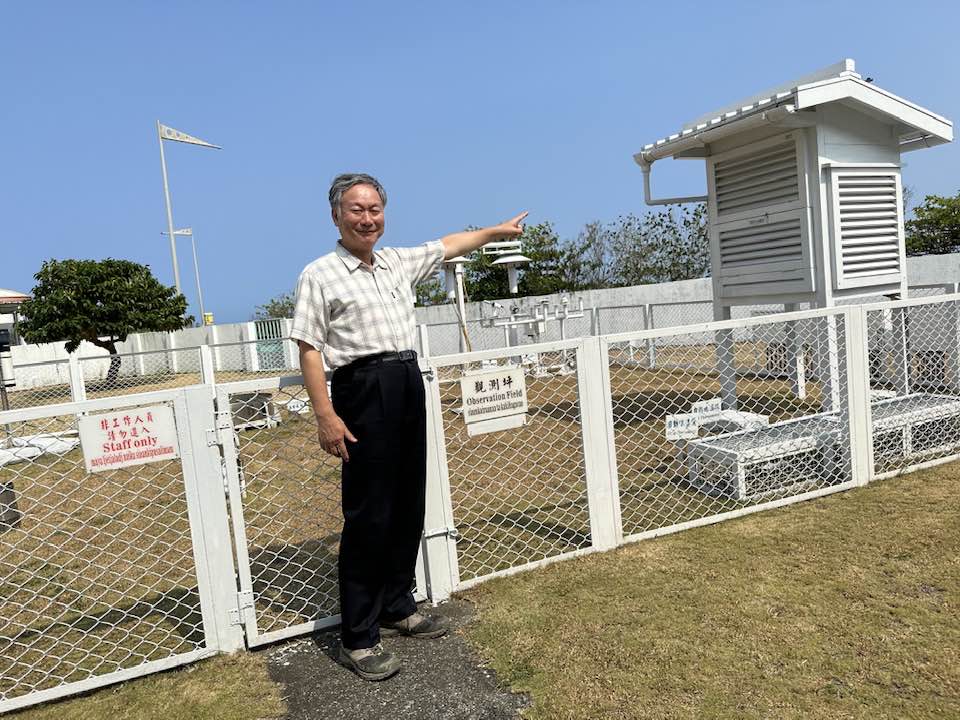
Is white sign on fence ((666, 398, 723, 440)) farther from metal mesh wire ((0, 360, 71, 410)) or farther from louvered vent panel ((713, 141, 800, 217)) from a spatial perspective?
metal mesh wire ((0, 360, 71, 410))

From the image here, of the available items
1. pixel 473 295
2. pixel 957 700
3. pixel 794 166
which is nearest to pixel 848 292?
pixel 794 166

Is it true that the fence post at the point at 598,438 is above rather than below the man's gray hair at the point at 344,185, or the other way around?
below

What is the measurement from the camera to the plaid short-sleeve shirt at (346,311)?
2.32m

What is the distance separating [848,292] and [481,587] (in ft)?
11.8

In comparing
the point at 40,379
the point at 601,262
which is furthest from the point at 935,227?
the point at 40,379

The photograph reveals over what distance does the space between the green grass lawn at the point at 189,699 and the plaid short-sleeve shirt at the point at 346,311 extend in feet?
3.74

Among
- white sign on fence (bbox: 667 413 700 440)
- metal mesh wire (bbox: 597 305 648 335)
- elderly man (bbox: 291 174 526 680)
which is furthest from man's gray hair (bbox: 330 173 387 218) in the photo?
metal mesh wire (bbox: 597 305 648 335)

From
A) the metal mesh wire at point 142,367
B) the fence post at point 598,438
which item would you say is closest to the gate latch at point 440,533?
the fence post at point 598,438

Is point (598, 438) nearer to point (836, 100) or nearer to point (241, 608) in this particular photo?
point (241, 608)

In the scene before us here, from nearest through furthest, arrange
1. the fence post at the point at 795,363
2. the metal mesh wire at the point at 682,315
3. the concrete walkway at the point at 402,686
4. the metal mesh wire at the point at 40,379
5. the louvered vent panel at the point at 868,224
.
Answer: the concrete walkway at the point at 402,686 < the louvered vent panel at the point at 868,224 < the fence post at the point at 795,363 < the metal mesh wire at the point at 682,315 < the metal mesh wire at the point at 40,379

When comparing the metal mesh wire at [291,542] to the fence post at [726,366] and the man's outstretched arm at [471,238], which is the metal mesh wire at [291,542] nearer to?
the man's outstretched arm at [471,238]

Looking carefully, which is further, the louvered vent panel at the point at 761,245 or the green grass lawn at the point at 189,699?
the louvered vent panel at the point at 761,245

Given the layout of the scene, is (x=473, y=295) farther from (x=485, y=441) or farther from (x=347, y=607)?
(x=347, y=607)

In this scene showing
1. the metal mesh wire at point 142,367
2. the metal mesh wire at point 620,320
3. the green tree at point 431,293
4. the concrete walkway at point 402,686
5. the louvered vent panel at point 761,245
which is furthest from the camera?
the green tree at point 431,293
